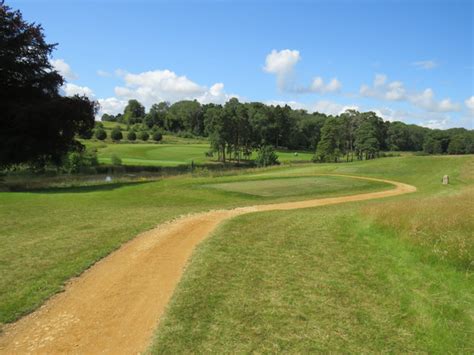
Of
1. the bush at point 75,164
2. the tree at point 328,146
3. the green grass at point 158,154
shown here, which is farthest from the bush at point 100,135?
the tree at point 328,146

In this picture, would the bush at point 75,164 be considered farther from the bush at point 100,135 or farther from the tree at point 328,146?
the bush at point 100,135

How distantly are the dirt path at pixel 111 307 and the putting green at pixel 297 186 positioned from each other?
1281 centimetres

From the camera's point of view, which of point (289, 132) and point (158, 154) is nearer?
point (158, 154)

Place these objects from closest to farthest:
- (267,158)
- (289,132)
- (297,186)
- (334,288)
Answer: (334,288)
(297,186)
(267,158)
(289,132)

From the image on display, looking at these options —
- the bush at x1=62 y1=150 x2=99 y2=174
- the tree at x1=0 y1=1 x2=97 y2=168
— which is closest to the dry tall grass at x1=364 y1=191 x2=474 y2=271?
the tree at x1=0 y1=1 x2=97 y2=168

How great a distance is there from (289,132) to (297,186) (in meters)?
93.0

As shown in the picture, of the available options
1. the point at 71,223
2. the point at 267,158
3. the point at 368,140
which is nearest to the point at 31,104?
the point at 71,223

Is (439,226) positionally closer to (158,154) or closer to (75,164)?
(75,164)

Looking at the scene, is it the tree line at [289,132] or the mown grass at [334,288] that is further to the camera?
the tree line at [289,132]

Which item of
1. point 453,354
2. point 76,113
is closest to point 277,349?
point 453,354

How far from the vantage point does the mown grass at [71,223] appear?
8180mm

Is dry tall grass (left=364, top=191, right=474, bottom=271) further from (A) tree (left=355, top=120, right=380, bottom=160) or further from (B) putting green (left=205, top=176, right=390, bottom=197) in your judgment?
(A) tree (left=355, top=120, right=380, bottom=160)

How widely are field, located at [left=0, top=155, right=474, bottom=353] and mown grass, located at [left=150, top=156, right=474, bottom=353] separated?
2cm

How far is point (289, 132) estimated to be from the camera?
11706 cm
